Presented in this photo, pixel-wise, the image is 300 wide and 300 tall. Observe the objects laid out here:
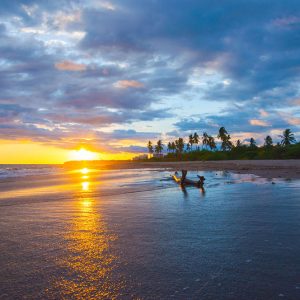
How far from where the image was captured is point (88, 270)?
Result: 4422 mm

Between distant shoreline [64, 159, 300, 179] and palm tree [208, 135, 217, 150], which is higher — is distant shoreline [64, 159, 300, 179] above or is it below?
below

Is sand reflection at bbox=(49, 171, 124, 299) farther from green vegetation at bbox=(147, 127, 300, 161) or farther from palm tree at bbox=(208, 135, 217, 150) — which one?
palm tree at bbox=(208, 135, 217, 150)

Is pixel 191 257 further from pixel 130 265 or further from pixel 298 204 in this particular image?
pixel 298 204

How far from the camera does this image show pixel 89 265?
462cm

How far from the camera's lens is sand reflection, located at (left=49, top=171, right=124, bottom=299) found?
3.75 metres

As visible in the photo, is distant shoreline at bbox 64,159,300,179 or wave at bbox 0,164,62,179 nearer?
distant shoreline at bbox 64,159,300,179

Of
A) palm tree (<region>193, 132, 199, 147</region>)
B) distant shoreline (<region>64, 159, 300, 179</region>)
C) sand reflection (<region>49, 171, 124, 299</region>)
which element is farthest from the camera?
palm tree (<region>193, 132, 199, 147</region>)

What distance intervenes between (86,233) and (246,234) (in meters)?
3.51

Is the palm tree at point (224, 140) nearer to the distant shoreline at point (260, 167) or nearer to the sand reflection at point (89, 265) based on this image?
the distant shoreline at point (260, 167)

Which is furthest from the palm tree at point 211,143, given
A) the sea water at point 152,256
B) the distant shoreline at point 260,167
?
the sea water at point 152,256

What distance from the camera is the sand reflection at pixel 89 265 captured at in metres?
3.75

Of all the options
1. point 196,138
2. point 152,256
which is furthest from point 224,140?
point 152,256

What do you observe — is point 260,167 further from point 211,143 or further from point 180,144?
point 180,144

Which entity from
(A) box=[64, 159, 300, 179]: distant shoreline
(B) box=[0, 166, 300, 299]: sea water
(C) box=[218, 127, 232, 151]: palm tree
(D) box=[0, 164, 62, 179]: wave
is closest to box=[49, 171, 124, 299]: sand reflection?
(B) box=[0, 166, 300, 299]: sea water
